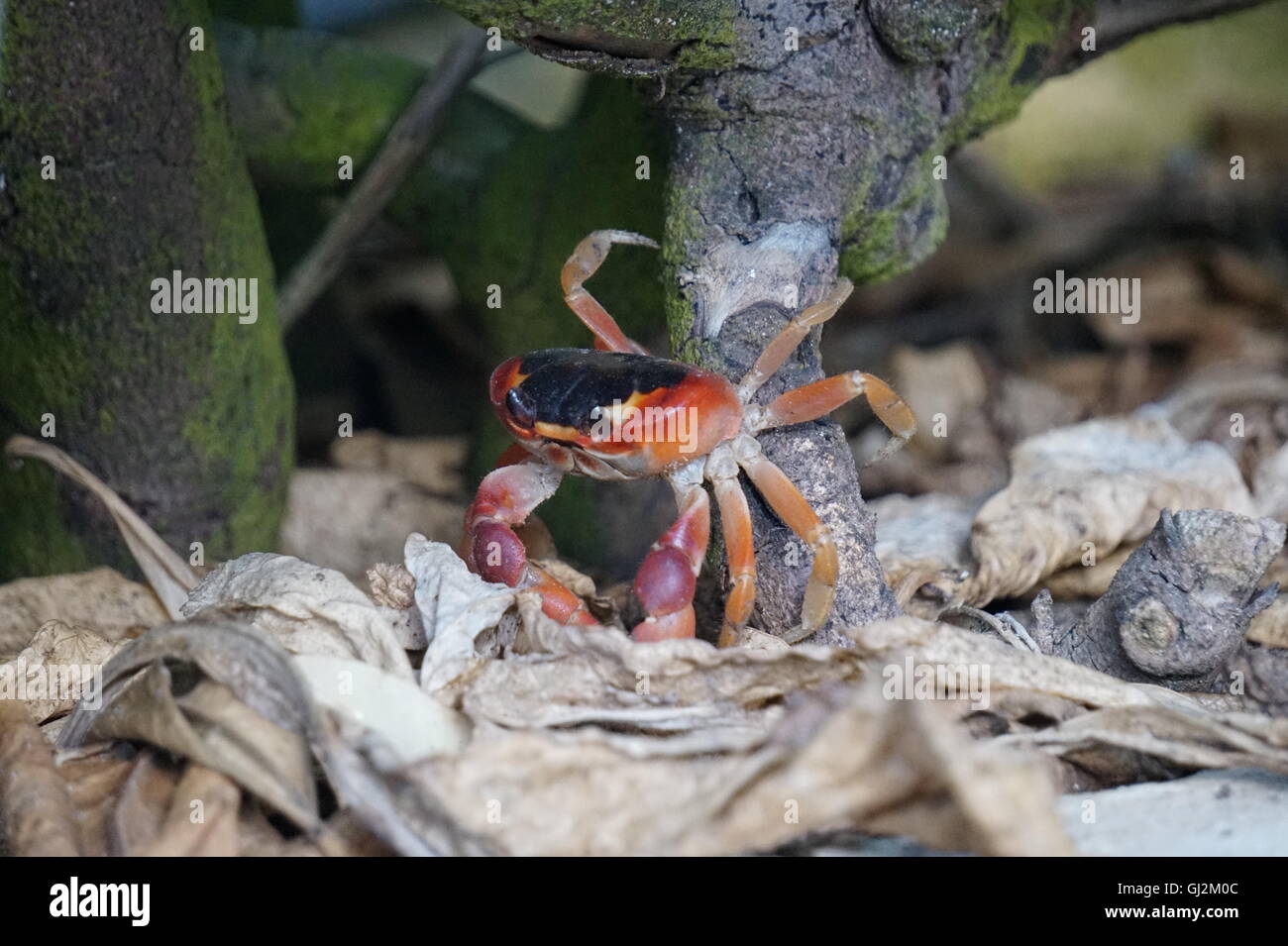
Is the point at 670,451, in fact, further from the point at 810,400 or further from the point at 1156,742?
the point at 1156,742

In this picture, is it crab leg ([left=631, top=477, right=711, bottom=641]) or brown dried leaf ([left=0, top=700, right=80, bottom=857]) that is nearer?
brown dried leaf ([left=0, top=700, right=80, bottom=857])

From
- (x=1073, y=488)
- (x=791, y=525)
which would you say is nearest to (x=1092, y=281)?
(x=1073, y=488)

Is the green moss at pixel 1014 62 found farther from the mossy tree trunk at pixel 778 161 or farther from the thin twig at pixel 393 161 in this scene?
the thin twig at pixel 393 161

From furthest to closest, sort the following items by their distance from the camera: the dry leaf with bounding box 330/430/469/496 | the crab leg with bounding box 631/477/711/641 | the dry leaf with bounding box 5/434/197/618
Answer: the dry leaf with bounding box 330/430/469/496, the dry leaf with bounding box 5/434/197/618, the crab leg with bounding box 631/477/711/641

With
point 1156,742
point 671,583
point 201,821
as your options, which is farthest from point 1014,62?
point 201,821

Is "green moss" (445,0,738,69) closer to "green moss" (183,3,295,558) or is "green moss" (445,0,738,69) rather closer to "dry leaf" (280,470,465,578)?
"green moss" (183,3,295,558)

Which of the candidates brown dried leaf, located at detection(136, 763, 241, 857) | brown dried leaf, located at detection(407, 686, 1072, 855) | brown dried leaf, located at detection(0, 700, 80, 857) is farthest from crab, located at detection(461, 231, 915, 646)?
brown dried leaf, located at detection(0, 700, 80, 857)

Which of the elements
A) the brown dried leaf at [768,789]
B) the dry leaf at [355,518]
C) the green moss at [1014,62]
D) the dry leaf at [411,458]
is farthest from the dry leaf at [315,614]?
the green moss at [1014,62]
